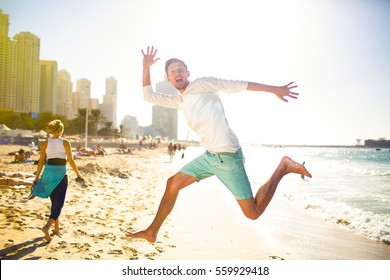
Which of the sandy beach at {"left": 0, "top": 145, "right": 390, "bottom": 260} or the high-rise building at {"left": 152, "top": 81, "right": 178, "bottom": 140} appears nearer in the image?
the sandy beach at {"left": 0, "top": 145, "right": 390, "bottom": 260}

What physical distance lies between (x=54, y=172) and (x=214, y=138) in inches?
87.2

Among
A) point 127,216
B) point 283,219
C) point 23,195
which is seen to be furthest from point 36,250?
point 283,219

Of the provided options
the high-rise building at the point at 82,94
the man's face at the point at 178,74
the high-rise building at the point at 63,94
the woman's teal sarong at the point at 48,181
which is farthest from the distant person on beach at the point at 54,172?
the high-rise building at the point at 82,94

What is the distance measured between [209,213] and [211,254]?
230 centimetres

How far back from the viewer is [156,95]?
2.76m

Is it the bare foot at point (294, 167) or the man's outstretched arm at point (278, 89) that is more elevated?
the man's outstretched arm at point (278, 89)

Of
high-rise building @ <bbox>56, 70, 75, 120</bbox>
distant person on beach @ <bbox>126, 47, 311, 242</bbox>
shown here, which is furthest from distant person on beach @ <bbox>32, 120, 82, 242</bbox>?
high-rise building @ <bbox>56, 70, 75, 120</bbox>

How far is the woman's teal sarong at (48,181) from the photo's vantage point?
3.43 m

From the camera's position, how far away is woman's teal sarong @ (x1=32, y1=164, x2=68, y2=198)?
3432mm

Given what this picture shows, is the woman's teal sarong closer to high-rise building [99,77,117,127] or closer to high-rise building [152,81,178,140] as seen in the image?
high-rise building [99,77,117,127]

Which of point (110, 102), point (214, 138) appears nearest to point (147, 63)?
point (214, 138)

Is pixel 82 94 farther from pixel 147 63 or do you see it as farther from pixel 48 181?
pixel 147 63

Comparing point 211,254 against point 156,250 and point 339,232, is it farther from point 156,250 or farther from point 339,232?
point 339,232

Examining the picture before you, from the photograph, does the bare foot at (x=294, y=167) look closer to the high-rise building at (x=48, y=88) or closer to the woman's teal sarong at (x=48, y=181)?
the woman's teal sarong at (x=48, y=181)
